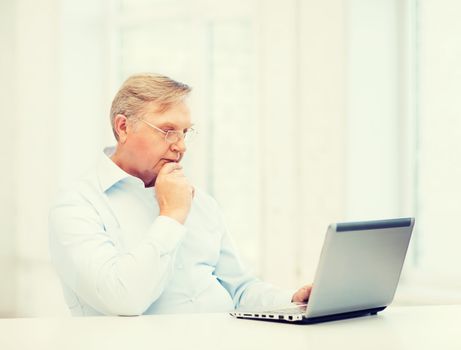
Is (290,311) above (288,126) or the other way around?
the other way around

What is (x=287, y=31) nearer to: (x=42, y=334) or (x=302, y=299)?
(x=302, y=299)

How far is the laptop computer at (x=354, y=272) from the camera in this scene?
5.84 ft

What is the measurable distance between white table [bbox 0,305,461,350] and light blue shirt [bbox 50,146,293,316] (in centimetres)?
14

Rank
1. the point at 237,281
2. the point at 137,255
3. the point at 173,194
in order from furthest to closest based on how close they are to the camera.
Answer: the point at 237,281 < the point at 173,194 < the point at 137,255

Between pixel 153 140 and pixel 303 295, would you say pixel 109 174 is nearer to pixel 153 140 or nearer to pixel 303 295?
pixel 153 140

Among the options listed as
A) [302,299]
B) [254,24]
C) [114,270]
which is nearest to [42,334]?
[114,270]

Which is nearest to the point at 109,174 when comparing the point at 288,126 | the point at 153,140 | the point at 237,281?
the point at 153,140

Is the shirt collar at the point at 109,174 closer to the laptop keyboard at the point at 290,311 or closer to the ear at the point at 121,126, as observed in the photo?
the ear at the point at 121,126

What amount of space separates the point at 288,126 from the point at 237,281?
1618 mm

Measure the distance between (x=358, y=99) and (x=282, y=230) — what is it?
28.5 inches

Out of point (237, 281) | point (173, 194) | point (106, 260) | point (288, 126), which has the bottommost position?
point (237, 281)

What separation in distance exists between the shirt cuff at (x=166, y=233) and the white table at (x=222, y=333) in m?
0.22

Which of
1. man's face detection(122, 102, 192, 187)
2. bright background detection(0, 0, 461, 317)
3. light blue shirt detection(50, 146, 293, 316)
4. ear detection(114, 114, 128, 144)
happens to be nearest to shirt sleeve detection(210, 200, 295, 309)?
light blue shirt detection(50, 146, 293, 316)

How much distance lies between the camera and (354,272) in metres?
1.86
